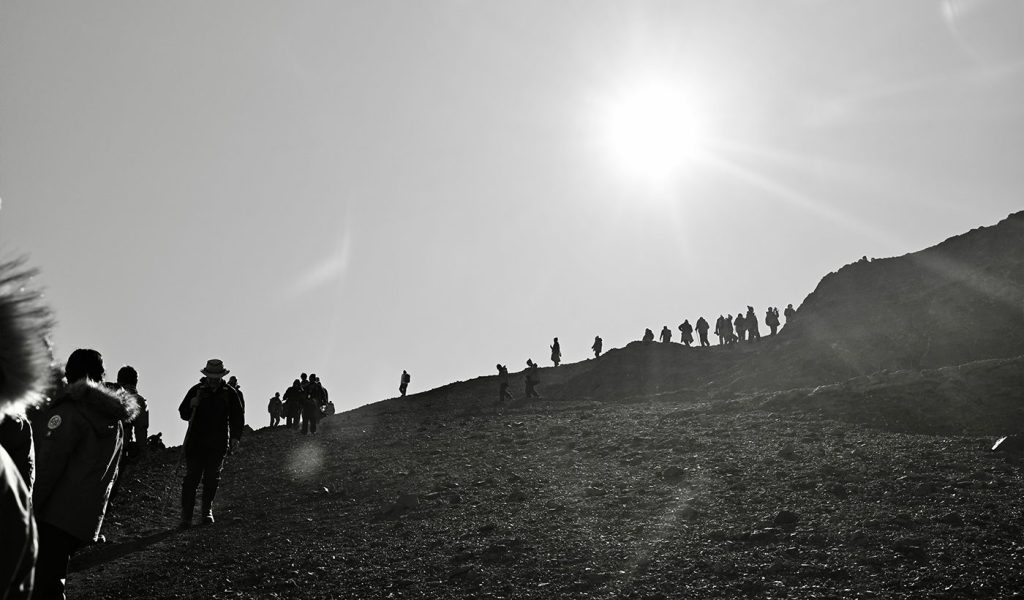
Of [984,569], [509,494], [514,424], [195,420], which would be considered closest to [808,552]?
[984,569]

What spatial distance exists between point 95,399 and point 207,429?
6491 millimetres

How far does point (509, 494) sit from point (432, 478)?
2.82 metres

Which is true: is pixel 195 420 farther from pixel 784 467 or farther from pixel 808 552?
pixel 784 467

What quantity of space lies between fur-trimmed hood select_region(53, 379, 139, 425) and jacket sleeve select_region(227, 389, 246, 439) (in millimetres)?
6424

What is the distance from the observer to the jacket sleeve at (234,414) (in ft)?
40.4

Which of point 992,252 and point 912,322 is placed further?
point 992,252

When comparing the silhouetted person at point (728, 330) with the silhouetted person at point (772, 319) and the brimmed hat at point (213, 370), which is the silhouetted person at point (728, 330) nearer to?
the silhouetted person at point (772, 319)

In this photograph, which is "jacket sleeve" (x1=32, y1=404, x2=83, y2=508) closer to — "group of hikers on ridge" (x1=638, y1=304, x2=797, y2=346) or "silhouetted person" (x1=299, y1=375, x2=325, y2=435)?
"silhouetted person" (x1=299, y1=375, x2=325, y2=435)

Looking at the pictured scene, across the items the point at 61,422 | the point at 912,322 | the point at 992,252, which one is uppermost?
the point at 992,252

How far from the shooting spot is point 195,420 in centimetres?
1198

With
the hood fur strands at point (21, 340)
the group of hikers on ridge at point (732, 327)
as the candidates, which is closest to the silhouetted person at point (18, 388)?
the hood fur strands at point (21, 340)

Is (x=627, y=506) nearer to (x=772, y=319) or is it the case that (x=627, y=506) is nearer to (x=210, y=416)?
(x=210, y=416)

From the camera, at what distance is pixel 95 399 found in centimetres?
596

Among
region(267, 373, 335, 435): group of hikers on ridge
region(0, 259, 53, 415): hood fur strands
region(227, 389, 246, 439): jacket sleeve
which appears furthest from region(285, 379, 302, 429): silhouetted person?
region(0, 259, 53, 415): hood fur strands
